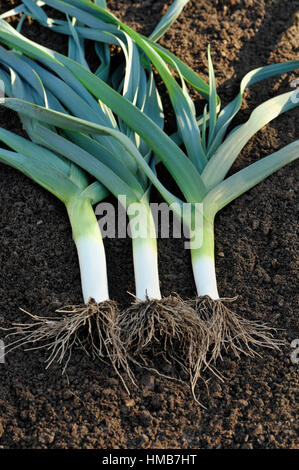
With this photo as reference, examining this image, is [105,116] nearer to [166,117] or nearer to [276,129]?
[166,117]

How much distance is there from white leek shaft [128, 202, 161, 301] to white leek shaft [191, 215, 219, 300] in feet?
0.35

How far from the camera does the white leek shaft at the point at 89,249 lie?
1564mm

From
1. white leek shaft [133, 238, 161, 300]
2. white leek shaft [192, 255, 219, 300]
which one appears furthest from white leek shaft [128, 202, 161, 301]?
white leek shaft [192, 255, 219, 300]

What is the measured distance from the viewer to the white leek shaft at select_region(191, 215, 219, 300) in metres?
1.59

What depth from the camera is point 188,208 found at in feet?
5.49

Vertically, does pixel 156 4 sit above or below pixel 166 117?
above

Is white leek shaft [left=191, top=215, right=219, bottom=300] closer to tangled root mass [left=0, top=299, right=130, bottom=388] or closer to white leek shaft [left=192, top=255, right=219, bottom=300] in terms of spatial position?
white leek shaft [left=192, top=255, right=219, bottom=300]

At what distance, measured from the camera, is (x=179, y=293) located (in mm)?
1627

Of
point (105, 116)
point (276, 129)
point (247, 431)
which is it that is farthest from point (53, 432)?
point (276, 129)

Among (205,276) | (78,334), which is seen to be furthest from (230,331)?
(78,334)

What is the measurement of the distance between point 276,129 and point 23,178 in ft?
2.62

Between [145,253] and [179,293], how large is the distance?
Result: 0.14 metres

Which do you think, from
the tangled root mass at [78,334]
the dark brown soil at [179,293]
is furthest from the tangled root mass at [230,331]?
the tangled root mass at [78,334]
